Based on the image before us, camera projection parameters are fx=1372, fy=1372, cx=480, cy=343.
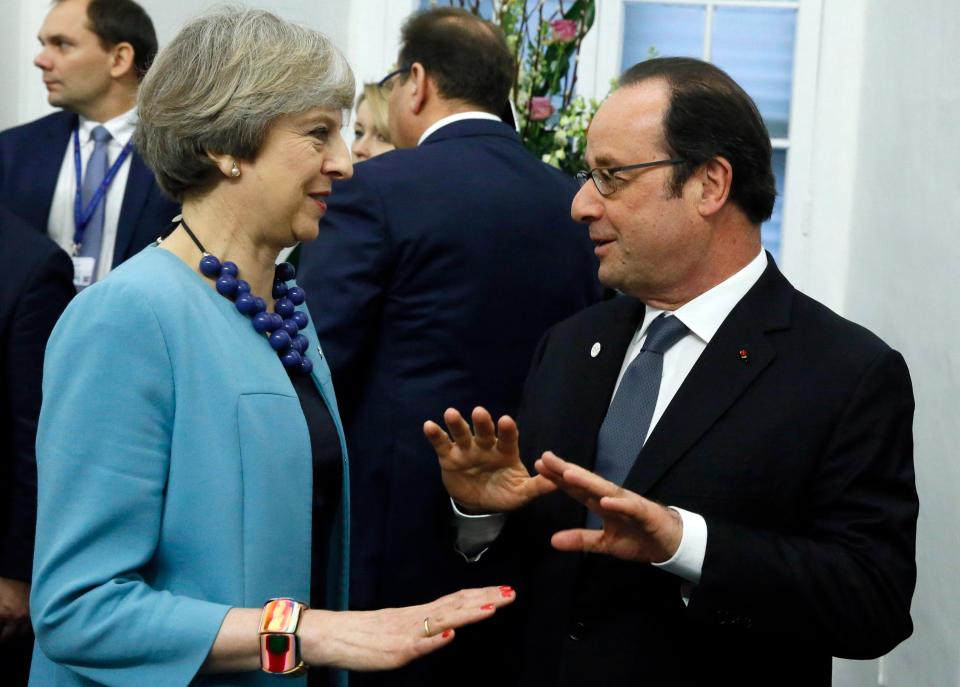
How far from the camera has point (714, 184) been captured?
2344mm

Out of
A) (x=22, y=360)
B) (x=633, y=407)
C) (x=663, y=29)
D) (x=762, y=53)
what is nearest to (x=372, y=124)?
(x=663, y=29)

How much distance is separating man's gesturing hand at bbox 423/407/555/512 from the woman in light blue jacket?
0.18 metres

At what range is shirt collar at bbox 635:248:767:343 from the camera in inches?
90.3

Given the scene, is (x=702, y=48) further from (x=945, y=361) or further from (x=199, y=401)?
(x=199, y=401)

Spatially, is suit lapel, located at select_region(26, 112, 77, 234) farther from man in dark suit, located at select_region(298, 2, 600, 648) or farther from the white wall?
the white wall

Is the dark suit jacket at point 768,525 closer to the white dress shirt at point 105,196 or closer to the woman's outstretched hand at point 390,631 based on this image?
the woman's outstretched hand at point 390,631

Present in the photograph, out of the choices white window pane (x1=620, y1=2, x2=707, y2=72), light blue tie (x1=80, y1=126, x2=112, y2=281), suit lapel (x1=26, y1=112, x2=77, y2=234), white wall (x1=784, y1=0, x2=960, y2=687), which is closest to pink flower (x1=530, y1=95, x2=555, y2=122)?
white wall (x1=784, y1=0, x2=960, y2=687)

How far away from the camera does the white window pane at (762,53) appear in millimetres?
5062

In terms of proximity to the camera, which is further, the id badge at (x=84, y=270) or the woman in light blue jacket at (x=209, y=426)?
the id badge at (x=84, y=270)

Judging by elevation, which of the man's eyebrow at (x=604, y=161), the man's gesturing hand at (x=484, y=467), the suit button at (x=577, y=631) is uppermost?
the man's eyebrow at (x=604, y=161)

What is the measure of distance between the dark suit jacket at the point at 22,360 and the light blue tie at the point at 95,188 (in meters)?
1.05

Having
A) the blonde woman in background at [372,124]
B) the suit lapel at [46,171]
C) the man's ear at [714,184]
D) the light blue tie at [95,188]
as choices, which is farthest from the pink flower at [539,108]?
the man's ear at [714,184]

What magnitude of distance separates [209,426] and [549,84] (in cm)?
247

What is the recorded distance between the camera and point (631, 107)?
237 centimetres
